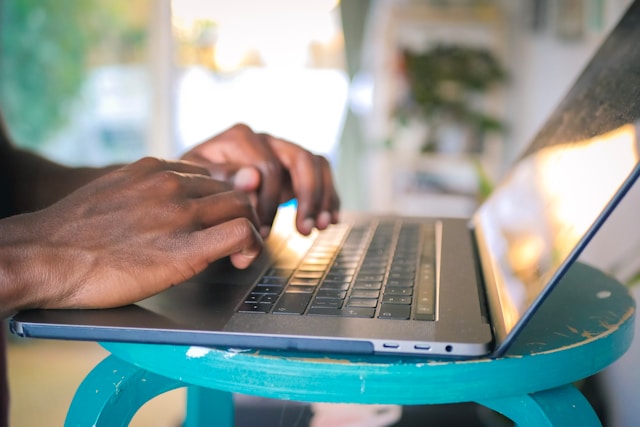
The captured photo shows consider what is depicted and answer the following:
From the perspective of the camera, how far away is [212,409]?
703mm

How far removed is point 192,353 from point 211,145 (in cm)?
40

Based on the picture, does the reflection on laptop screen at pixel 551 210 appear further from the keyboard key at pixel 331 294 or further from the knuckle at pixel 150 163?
the knuckle at pixel 150 163

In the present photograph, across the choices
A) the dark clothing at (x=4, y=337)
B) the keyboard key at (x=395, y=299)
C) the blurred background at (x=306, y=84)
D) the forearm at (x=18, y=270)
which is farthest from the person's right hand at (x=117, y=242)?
the blurred background at (x=306, y=84)

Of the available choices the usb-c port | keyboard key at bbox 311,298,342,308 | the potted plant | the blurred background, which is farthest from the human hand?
the potted plant

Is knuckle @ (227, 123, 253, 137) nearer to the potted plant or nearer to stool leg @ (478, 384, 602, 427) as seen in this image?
stool leg @ (478, 384, 602, 427)

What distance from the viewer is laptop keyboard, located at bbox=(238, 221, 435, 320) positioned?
48cm

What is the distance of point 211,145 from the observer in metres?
0.79

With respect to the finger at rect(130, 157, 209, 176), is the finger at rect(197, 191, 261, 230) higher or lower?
lower

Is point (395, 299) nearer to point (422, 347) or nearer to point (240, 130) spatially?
point (422, 347)

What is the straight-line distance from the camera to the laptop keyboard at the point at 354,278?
1.57ft

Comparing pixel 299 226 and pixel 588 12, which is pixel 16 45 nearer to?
pixel 588 12

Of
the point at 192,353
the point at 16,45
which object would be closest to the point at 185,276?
the point at 192,353

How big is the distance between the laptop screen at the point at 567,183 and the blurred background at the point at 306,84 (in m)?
1.00

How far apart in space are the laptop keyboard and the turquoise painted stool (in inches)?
2.1
